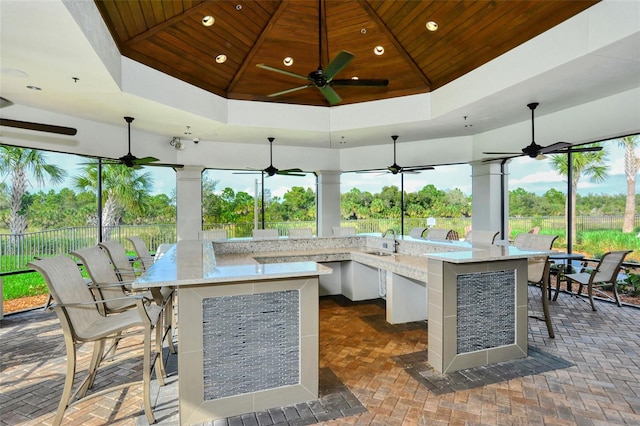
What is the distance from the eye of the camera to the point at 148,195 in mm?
7125

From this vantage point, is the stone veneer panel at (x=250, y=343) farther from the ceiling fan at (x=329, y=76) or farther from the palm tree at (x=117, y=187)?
the palm tree at (x=117, y=187)

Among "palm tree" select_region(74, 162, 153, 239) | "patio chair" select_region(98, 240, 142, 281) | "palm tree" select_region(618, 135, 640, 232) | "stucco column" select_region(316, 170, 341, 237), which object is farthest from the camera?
"stucco column" select_region(316, 170, 341, 237)

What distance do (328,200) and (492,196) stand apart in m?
3.64

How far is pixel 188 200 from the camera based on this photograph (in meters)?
7.28

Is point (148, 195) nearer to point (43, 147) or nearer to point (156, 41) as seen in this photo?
point (43, 147)

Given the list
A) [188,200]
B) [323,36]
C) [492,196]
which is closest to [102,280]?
[323,36]

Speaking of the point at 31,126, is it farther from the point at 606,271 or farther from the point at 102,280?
the point at 606,271

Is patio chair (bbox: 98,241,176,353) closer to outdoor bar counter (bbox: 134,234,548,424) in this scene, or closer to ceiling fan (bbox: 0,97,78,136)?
outdoor bar counter (bbox: 134,234,548,424)

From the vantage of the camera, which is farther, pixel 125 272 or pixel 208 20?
pixel 208 20

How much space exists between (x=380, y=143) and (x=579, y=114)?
3.61 m

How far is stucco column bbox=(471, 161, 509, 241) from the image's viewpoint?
7098mm

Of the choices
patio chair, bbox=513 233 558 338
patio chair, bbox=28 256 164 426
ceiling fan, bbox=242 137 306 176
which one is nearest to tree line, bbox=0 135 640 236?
ceiling fan, bbox=242 137 306 176

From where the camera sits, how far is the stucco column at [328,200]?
8.32m

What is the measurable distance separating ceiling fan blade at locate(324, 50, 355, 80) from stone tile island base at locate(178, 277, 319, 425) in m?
2.04
